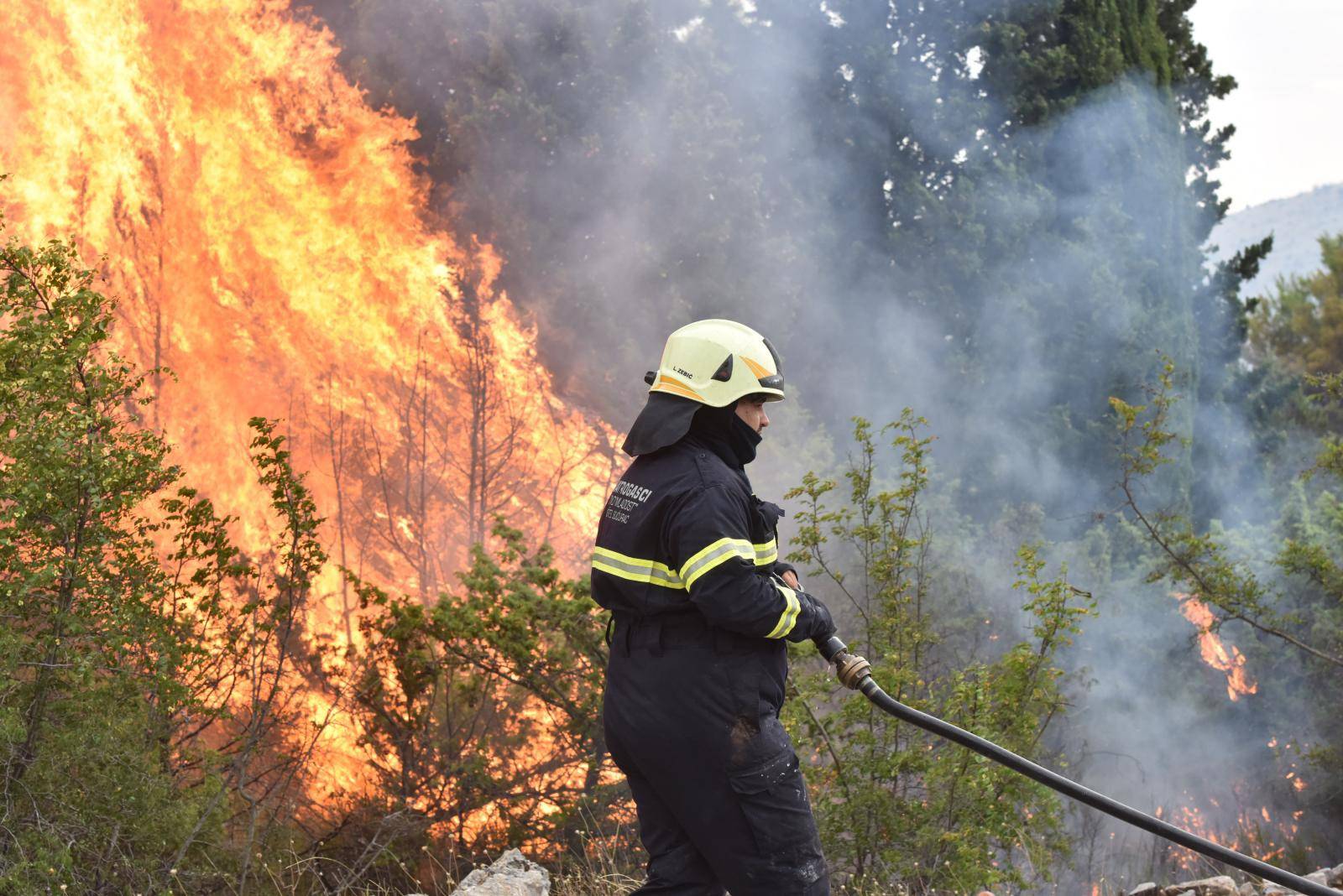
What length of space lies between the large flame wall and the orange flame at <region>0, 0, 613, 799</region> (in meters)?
0.02

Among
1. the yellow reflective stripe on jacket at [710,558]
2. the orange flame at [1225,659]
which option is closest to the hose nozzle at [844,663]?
the yellow reflective stripe on jacket at [710,558]

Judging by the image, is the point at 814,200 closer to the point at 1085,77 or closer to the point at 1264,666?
the point at 1085,77

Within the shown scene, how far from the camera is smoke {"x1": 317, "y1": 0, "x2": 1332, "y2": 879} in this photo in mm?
11289

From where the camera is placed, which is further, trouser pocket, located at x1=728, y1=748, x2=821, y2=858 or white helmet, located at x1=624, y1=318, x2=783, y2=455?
white helmet, located at x1=624, y1=318, x2=783, y2=455

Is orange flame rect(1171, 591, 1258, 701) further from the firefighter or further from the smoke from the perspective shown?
the firefighter

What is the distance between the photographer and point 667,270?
11844 millimetres

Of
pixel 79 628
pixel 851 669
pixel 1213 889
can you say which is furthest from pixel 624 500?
pixel 1213 889

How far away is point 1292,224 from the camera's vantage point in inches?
3935

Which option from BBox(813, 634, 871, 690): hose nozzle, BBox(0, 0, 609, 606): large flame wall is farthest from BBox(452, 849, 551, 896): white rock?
BBox(0, 0, 609, 606): large flame wall

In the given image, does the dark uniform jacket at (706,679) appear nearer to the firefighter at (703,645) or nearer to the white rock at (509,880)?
the firefighter at (703,645)

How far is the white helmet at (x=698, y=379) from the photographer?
346 centimetres

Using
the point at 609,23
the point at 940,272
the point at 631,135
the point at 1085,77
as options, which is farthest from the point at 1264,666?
the point at 609,23

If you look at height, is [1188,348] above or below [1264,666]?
above

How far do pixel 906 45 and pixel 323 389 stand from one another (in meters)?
7.94
